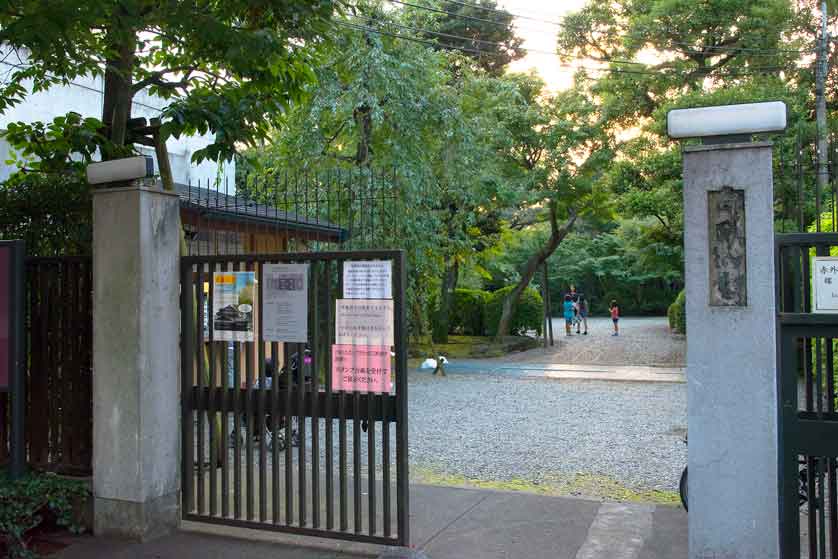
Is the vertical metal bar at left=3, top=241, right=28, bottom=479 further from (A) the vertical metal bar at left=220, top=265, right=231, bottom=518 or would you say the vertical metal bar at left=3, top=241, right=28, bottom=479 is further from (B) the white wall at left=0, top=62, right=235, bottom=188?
(B) the white wall at left=0, top=62, right=235, bottom=188

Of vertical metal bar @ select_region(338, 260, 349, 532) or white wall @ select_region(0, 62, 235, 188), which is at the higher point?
white wall @ select_region(0, 62, 235, 188)

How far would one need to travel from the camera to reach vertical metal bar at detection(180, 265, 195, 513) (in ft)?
18.8

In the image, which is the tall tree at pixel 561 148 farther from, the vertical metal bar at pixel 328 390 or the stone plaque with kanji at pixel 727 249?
the stone plaque with kanji at pixel 727 249

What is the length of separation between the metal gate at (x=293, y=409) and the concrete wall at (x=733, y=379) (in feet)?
6.03

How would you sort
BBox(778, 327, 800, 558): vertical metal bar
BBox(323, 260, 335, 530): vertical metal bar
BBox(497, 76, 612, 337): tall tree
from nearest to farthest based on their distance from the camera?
BBox(778, 327, 800, 558): vertical metal bar
BBox(323, 260, 335, 530): vertical metal bar
BBox(497, 76, 612, 337): tall tree

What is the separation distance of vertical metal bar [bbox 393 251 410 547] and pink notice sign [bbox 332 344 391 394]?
0.13 metres

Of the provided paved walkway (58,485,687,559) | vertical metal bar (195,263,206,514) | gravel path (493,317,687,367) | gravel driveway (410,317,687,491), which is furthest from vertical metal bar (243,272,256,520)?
gravel path (493,317,687,367)

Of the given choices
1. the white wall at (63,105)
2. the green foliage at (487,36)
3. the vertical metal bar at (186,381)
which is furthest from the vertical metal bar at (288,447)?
the green foliage at (487,36)

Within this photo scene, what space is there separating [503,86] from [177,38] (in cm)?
1520

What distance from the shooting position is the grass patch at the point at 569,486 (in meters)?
6.63

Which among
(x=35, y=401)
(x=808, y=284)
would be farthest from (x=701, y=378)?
(x=35, y=401)

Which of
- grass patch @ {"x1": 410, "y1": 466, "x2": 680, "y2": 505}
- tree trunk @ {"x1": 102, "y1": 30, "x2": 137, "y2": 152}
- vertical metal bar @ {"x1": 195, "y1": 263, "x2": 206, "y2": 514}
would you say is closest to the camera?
vertical metal bar @ {"x1": 195, "y1": 263, "x2": 206, "y2": 514}

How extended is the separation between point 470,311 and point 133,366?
20.0 metres

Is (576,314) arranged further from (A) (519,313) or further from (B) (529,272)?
(B) (529,272)
